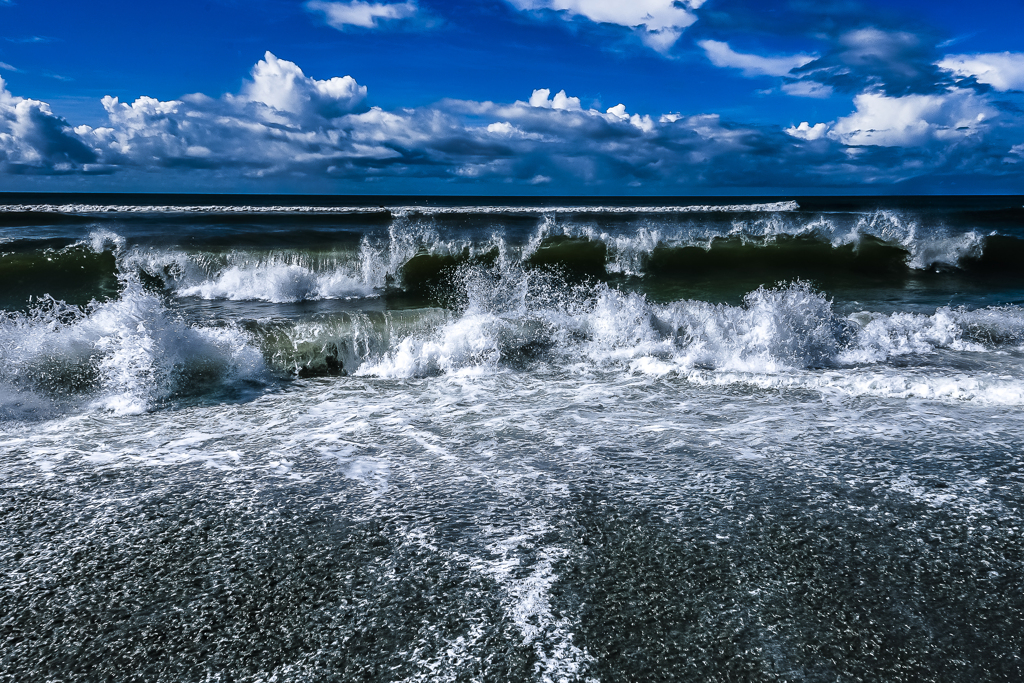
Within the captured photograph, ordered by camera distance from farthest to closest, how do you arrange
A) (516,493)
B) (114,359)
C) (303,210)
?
(303,210), (114,359), (516,493)

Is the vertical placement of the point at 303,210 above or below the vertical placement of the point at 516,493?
above

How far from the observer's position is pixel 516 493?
354 centimetres

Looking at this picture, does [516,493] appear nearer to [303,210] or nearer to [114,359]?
[114,359]

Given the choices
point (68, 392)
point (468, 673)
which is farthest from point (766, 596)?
point (68, 392)

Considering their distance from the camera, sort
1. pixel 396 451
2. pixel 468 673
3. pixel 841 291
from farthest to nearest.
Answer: pixel 841 291 → pixel 396 451 → pixel 468 673

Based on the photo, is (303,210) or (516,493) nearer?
(516,493)

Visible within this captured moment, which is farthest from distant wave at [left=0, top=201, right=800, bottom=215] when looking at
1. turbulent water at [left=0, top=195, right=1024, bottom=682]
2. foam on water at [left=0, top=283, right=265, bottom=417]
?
foam on water at [left=0, top=283, right=265, bottom=417]

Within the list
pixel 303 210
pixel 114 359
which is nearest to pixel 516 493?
pixel 114 359

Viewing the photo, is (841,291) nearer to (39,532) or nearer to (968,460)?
(968,460)

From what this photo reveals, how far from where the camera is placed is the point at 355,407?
17.1 feet

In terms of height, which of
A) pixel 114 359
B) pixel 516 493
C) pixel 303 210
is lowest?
pixel 516 493

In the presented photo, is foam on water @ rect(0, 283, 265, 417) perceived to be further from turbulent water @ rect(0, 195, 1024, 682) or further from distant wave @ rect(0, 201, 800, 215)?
distant wave @ rect(0, 201, 800, 215)

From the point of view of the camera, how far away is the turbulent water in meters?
2.37

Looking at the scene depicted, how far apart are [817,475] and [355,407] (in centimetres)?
345
